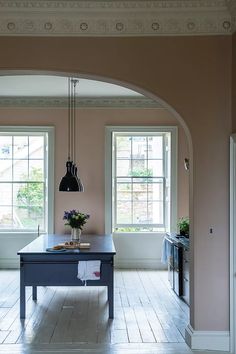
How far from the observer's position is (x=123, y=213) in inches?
327

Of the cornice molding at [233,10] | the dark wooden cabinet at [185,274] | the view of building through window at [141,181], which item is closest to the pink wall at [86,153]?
the view of building through window at [141,181]

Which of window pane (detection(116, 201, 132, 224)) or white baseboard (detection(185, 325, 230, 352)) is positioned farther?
window pane (detection(116, 201, 132, 224))

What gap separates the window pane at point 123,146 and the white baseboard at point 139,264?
6.23 ft

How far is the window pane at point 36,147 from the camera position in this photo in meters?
8.27

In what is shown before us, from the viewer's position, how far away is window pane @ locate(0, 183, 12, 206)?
825 centimetres

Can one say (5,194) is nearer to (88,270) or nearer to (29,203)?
(29,203)

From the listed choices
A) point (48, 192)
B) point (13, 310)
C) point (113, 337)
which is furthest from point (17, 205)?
point (113, 337)

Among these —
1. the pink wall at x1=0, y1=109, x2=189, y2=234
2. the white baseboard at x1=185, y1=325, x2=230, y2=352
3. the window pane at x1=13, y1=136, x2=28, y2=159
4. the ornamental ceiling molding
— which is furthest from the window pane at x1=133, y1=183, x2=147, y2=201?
the ornamental ceiling molding

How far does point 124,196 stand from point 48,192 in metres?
1.39

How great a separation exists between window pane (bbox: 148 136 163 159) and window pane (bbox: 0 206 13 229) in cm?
281

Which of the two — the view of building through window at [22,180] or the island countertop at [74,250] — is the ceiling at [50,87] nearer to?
the view of building through window at [22,180]

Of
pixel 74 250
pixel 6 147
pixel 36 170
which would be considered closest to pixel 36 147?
pixel 36 170

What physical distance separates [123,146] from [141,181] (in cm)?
73

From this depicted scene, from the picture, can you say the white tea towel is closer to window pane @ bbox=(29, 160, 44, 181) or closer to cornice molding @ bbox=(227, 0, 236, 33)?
cornice molding @ bbox=(227, 0, 236, 33)
